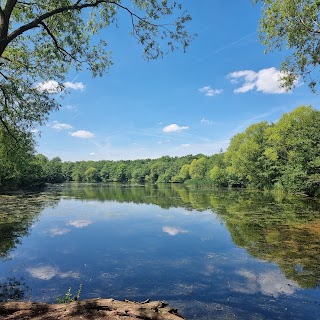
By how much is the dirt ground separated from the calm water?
209 centimetres

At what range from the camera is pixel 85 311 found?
19.4 ft

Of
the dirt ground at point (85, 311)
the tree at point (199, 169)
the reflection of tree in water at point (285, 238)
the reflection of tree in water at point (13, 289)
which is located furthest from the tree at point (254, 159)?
the dirt ground at point (85, 311)

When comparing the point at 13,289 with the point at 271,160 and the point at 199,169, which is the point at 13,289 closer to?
the point at 271,160

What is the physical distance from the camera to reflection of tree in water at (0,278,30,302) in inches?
345

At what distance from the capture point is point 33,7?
360 inches

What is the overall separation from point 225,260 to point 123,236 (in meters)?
7.18

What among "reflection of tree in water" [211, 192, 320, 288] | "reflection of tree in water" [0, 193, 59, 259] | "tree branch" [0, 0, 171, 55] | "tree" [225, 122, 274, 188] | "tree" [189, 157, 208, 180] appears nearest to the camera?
"tree branch" [0, 0, 171, 55]

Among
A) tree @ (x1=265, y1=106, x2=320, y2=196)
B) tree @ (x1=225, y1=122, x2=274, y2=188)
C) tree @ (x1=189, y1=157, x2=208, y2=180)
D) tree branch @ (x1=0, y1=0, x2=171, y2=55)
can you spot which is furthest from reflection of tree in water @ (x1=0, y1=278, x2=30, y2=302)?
tree @ (x1=189, y1=157, x2=208, y2=180)

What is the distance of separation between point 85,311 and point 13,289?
16.2 feet

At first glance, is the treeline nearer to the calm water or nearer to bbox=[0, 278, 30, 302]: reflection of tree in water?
the calm water

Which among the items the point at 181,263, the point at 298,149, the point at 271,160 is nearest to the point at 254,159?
the point at 271,160

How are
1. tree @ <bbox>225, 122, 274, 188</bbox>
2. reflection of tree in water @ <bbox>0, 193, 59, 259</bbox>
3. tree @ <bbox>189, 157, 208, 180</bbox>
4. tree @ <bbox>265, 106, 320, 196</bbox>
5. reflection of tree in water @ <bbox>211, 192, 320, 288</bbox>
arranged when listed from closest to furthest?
reflection of tree in water @ <bbox>211, 192, 320, 288</bbox>
reflection of tree in water @ <bbox>0, 193, 59, 259</bbox>
tree @ <bbox>265, 106, 320, 196</bbox>
tree @ <bbox>225, 122, 274, 188</bbox>
tree @ <bbox>189, 157, 208, 180</bbox>

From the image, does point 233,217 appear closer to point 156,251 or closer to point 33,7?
point 156,251

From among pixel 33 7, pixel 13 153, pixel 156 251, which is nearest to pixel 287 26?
pixel 33 7
